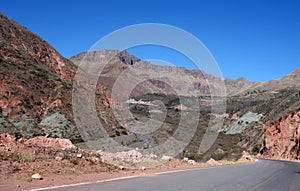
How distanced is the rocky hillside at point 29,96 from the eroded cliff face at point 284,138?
2733 centimetres

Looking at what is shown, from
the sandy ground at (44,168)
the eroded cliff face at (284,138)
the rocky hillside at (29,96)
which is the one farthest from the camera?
the eroded cliff face at (284,138)

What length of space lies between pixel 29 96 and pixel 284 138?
39.4 meters

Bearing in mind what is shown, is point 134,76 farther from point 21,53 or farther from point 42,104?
point 21,53

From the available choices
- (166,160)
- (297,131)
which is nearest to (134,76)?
(166,160)

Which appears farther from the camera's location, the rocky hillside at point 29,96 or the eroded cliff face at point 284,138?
the eroded cliff face at point 284,138

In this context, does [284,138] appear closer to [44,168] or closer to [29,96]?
[29,96]

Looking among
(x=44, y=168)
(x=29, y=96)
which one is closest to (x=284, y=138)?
(x=29, y=96)

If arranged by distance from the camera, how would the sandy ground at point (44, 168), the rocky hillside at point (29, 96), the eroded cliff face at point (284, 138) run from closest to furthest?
the sandy ground at point (44, 168) < the rocky hillside at point (29, 96) < the eroded cliff face at point (284, 138)

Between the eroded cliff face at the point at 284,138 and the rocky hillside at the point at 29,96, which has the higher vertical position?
the rocky hillside at the point at 29,96

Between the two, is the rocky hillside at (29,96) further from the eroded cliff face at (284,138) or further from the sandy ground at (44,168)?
the eroded cliff face at (284,138)

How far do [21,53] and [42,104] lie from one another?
12565mm

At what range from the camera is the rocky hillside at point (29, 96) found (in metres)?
28.2

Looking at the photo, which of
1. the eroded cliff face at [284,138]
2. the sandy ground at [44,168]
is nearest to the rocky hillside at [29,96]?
the sandy ground at [44,168]

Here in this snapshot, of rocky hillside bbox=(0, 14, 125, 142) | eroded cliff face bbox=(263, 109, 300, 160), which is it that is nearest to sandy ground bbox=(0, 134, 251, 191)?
rocky hillside bbox=(0, 14, 125, 142)
